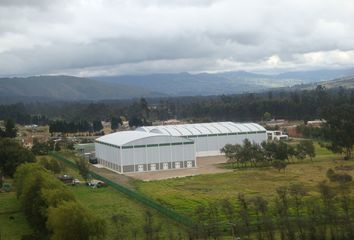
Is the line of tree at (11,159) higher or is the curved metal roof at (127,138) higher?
the curved metal roof at (127,138)

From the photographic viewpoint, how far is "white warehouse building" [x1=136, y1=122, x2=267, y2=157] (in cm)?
6981

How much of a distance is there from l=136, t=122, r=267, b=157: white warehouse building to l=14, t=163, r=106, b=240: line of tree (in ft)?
115

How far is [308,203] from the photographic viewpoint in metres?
31.8

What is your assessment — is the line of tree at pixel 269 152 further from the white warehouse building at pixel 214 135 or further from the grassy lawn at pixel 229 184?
the white warehouse building at pixel 214 135

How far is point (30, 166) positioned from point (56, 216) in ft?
47.9

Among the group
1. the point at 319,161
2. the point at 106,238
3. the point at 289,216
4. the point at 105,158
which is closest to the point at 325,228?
the point at 289,216

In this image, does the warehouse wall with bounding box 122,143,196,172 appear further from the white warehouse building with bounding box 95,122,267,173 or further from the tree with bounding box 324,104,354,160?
the tree with bounding box 324,104,354,160

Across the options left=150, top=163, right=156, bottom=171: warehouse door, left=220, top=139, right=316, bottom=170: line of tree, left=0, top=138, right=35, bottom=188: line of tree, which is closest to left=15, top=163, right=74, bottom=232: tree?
left=0, top=138, right=35, bottom=188: line of tree

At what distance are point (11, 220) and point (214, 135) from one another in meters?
40.6

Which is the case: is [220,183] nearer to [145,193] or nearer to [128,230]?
[145,193]

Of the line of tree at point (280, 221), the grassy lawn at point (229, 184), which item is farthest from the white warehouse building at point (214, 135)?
the line of tree at point (280, 221)

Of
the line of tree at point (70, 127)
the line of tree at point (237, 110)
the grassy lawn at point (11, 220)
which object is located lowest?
the grassy lawn at point (11, 220)

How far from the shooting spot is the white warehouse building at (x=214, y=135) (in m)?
69.8

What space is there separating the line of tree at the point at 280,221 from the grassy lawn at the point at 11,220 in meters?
10.5
